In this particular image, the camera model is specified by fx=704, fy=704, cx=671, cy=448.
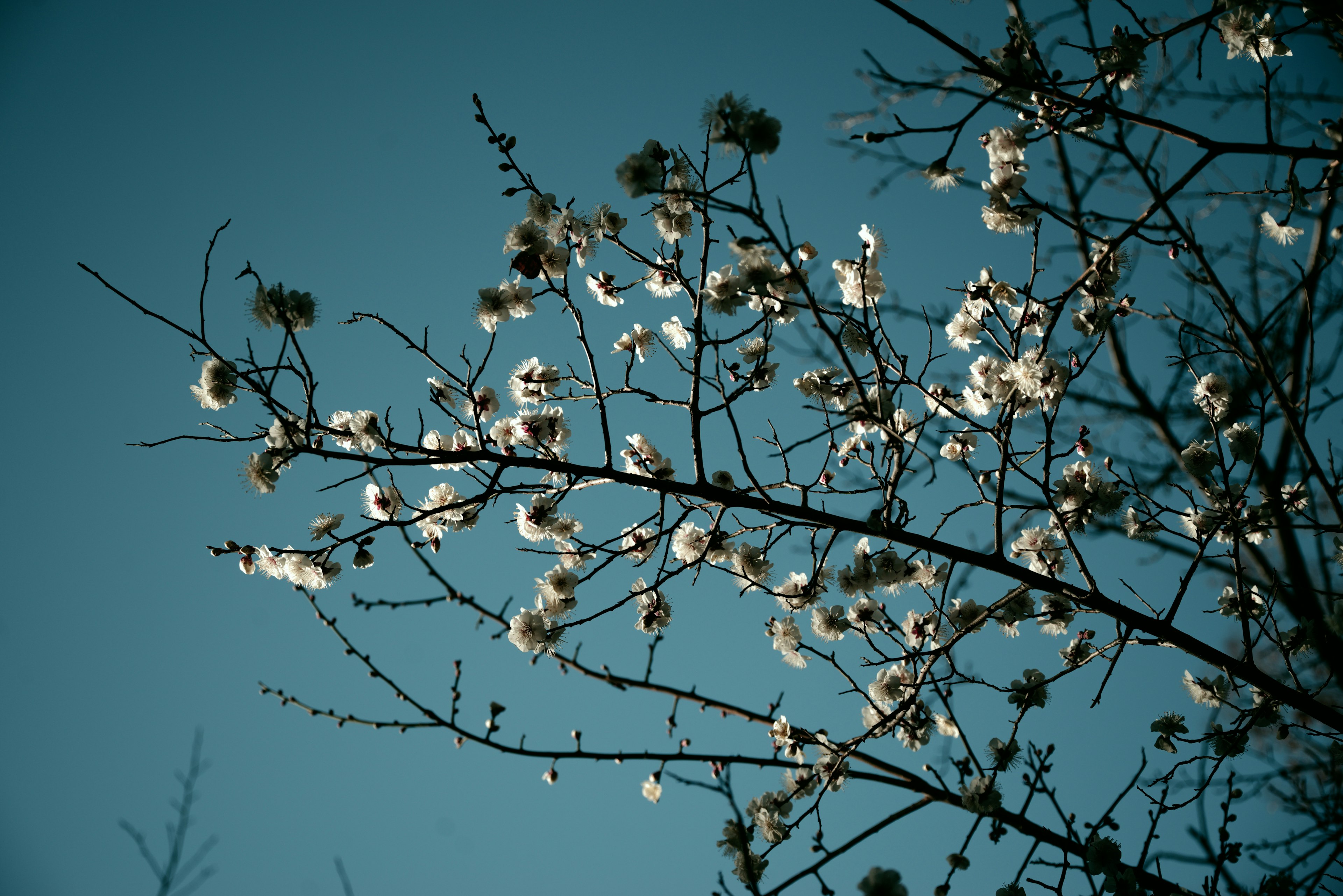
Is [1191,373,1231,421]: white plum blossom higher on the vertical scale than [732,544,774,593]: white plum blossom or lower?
higher

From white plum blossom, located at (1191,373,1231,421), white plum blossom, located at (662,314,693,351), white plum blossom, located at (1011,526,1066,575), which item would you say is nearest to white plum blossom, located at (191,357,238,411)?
white plum blossom, located at (662,314,693,351)

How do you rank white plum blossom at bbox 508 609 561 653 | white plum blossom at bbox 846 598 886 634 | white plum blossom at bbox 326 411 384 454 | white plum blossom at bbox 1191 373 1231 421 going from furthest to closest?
white plum blossom at bbox 846 598 886 634 → white plum blossom at bbox 1191 373 1231 421 → white plum blossom at bbox 508 609 561 653 → white plum blossom at bbox 326 411 384 454

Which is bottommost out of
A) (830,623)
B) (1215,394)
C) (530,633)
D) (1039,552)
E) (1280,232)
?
(530,633)

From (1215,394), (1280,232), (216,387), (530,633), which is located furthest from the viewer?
(1280,232)

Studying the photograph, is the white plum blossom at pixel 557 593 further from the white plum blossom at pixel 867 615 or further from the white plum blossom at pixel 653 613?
the white plum blossom at pixel 867 615

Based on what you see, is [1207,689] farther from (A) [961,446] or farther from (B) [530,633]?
(B) [530,633]

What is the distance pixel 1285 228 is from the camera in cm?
378

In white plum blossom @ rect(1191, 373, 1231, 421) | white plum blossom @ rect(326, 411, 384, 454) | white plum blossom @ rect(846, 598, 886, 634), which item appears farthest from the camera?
white plum blossom @ rect(846, 598, 886, 634)

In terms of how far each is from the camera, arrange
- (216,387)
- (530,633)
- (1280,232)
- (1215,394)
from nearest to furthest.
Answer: (216,387) → (530,633) → (1215,394) → (1280,232)

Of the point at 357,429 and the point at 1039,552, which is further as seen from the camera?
the point at 1039,552

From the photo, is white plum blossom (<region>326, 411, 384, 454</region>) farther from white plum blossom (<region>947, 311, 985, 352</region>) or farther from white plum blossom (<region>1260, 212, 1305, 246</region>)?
white plum blossom (<region>1260, 212, 1305, 246</region>)

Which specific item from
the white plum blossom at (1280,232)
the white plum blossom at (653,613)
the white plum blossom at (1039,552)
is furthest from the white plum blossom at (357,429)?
the white plum blossom at (1280,232)

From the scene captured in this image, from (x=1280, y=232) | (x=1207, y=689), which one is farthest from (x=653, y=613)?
(x=1280, y=232)

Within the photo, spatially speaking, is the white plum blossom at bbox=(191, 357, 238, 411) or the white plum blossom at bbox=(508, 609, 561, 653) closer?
the white plum blossom at bbox=(191, 357, 238, 411)
